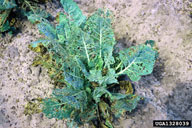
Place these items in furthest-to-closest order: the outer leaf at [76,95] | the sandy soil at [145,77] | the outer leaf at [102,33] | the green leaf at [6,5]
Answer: the green leaf at [6,5]
the sandy soil at [145,77]
the outer leaf at [102,33]
the outer leaf at [76,95]

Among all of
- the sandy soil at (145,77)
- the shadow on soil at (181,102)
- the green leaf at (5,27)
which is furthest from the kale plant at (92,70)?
the green leaf at (5,27)

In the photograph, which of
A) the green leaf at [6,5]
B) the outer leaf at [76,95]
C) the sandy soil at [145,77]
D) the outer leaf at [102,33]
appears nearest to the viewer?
the outer leaf at [76,95]

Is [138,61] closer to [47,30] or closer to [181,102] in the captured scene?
[181,102]

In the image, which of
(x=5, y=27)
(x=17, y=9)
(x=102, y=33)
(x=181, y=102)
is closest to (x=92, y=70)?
(x=102, y=33)

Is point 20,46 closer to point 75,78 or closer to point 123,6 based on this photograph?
point 75,78

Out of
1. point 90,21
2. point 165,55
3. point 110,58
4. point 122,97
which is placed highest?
point 90,21

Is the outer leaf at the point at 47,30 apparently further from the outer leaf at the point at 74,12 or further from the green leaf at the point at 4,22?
the green leaf at the point at 4,22

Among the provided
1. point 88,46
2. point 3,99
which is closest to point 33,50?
point 3,99
